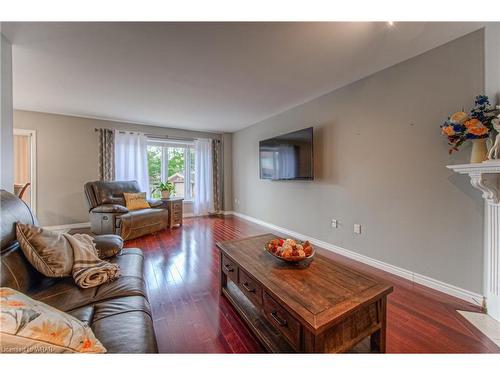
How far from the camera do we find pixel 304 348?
1020 mm

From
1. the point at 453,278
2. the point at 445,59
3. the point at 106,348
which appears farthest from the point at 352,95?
the point at 106,348

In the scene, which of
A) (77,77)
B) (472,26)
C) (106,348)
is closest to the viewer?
(106,348)

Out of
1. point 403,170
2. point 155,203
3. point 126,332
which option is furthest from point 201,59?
point 155,203

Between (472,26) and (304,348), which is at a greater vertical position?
(472,26)

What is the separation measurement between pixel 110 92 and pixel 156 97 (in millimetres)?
610

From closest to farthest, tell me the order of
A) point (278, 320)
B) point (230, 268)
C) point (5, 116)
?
point (278, 320) → point (230, 268) → point (5, 116)

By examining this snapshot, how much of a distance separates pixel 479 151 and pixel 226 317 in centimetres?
240

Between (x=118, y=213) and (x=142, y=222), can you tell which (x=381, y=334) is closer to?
(x=142, y=222)

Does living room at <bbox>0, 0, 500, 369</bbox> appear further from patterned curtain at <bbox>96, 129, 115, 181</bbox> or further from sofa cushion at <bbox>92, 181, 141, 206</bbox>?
patterned curtain at <bbox>96, 129, 115, 181</bbox>

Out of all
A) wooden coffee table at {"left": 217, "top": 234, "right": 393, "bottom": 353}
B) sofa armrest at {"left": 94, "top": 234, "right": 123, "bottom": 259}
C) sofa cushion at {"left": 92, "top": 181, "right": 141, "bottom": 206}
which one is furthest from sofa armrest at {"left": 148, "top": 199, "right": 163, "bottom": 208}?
wooden coffee table at {"left": 217, "top": 234, "right": 393, "bottom": 353}

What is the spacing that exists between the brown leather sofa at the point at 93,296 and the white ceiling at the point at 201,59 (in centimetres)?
154

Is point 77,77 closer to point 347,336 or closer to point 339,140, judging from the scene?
point 339,140

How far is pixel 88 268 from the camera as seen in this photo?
140 centimetres

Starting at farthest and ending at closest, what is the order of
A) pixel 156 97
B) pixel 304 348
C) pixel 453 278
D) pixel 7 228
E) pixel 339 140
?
pixel 156 97, pixel 339 140, pixel 453 278, pixel 7 228, pixel 304 348
